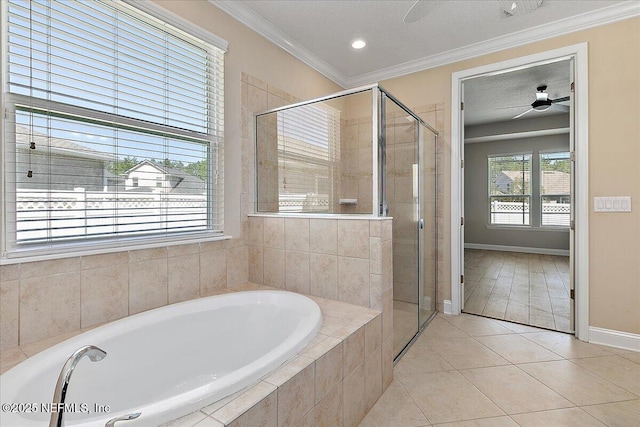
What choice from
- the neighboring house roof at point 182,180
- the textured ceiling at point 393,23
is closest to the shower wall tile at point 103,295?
the neighboring house roof at point 182,180

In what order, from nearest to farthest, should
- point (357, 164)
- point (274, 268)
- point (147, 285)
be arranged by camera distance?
1. point (147, 285)
2. point (357, 164)
3. point (274, 268)

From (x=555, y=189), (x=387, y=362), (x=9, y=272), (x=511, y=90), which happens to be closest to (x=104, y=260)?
(x=9, y=272)

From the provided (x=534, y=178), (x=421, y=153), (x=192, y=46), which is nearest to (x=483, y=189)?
(x=534, y=178)

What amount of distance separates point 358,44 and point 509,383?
2923mm

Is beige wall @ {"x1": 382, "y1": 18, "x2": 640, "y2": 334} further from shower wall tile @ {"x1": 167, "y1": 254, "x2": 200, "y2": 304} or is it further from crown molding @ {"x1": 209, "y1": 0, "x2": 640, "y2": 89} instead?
shower wall tile @ {"x1": 167, "y1": 254, "x2": 200, "y2": 304}

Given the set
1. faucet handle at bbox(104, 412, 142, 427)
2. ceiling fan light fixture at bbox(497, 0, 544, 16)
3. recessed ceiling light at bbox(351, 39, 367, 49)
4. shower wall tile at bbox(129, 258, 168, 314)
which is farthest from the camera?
recessed ceiling light at bbox(351, 39, 367, 49)

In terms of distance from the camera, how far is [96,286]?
1590mm

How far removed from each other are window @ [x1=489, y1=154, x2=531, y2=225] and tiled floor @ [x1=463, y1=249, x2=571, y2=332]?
0.94 m

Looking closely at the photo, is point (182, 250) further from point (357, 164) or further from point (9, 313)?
point (357, 164)

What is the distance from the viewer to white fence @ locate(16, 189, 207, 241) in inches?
55.8

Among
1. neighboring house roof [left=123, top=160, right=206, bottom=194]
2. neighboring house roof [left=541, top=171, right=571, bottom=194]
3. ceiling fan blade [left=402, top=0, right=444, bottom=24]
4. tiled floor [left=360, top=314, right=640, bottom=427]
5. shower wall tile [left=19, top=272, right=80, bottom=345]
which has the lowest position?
tiled floor [left=360, top=314, right=640, bottom=427]

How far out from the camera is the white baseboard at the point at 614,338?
2.26 m

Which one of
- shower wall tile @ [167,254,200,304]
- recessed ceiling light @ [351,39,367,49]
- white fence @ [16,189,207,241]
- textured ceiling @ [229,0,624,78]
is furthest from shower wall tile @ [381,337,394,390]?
recessed ceiling light @ [351,39,367,49]

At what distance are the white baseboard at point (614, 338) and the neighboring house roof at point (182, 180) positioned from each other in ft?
10.6
